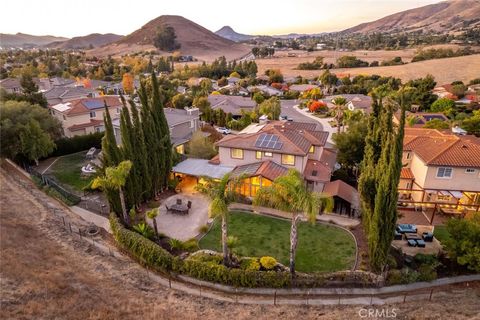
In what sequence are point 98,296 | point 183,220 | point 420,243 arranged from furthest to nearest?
1. point 183,220
2. point 420,243
3. point 98,296

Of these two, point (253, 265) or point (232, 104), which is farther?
point (232, 104)

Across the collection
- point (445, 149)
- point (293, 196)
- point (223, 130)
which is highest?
point (293, 196)

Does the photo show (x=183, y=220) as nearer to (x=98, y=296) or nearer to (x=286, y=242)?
(x=286, y=242)

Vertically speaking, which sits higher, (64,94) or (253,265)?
(64,94)

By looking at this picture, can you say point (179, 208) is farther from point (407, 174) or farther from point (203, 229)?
point (407, 174)

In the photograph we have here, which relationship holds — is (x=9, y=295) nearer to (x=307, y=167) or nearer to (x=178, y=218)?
(x=178, y=218)

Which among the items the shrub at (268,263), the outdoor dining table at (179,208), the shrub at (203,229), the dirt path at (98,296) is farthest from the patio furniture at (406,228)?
the outdoor dining table at (179,208)

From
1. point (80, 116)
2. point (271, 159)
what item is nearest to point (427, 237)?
point (271, 159)

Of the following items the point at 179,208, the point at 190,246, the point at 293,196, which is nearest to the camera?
the point at 293,196
